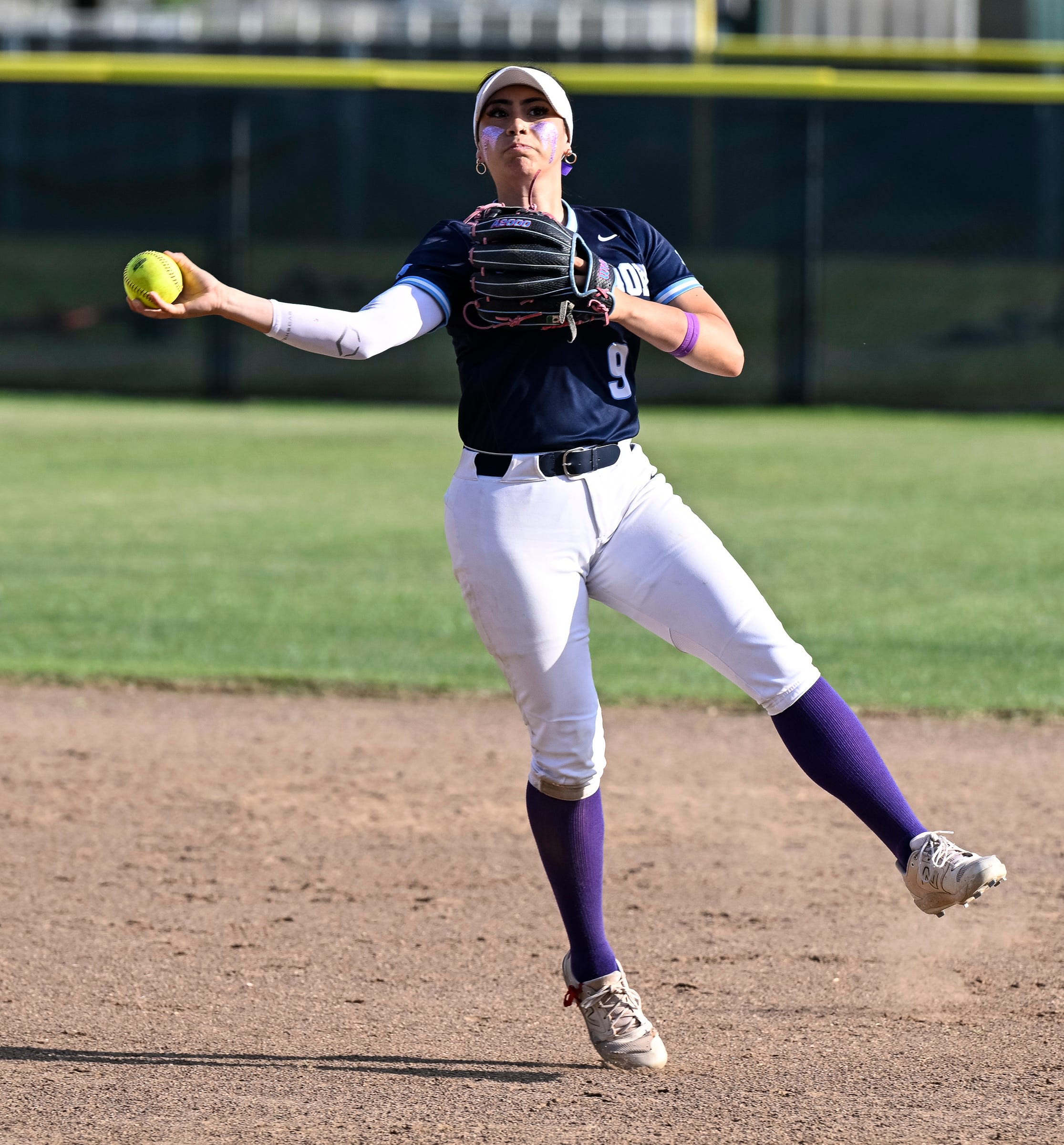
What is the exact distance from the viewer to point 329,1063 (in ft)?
10.5

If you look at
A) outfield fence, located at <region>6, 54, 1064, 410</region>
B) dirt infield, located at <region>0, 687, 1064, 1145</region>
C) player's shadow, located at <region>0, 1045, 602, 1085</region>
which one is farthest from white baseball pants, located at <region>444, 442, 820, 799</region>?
outfield fence, located at <region>6, 54, 1064, 410</region>

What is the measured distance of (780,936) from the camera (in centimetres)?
399

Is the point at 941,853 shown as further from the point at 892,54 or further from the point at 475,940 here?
the point at 892,54

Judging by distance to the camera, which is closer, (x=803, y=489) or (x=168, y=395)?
(x=803, y=489)

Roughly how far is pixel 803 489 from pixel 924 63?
8.33 m

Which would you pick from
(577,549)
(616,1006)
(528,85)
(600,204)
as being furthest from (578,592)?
(600,204)

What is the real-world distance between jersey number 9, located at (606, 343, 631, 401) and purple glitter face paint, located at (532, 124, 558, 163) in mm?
391

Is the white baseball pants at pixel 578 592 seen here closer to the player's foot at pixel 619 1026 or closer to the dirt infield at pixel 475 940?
the player's foot at pixel 619 1026

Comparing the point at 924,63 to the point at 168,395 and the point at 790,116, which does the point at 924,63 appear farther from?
the point at 168,395

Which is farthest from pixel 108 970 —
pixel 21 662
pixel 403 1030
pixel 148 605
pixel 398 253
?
pixel 398 253

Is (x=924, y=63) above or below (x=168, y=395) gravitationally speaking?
above

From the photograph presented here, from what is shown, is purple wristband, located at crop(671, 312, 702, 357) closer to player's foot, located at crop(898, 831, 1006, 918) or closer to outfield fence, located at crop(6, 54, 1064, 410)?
player's foot, located at crop(898, 831, 1006, 918)

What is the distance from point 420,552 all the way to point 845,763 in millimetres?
6087

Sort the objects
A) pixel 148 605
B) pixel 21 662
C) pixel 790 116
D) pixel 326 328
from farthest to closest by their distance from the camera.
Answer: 1. pixel 790 116
2. pixel 148 605
3. pixel 21 662
4. pixel 326 328
